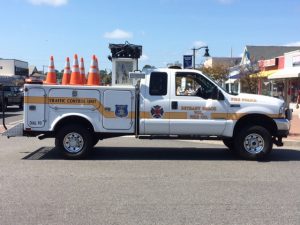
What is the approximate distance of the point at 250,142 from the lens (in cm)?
1102

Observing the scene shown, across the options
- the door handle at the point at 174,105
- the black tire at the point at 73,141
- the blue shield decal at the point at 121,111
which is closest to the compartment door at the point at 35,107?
the black tire at the point at 73,141

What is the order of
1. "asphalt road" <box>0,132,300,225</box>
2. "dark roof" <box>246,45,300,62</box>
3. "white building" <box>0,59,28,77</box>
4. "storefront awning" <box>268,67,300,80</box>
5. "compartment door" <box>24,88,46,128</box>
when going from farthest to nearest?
"white building" <box>0,59,28,77</box>
"dark roof" <box>246,45,300,62</box>
"storefront awning" <box>268,67,300,80</box>
"compartment door" <box>24,88,46,128</box>
"asphalt road" <box>0,132,300,225</box>

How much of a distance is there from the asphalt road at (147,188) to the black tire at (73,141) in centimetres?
24

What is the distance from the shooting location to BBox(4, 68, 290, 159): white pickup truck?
10.8m

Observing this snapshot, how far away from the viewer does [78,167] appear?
9.81m

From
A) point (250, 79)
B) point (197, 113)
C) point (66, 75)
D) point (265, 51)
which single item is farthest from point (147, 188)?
point (265, 51)

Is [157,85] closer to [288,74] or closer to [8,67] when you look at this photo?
[288,74]

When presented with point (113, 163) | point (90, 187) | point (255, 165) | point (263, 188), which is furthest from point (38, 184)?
point (255, 165)

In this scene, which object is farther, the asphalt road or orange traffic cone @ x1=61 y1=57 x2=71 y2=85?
orange traffic cone @ x1=61 y1=57 x2=71 y2=85

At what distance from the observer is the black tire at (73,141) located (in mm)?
10773

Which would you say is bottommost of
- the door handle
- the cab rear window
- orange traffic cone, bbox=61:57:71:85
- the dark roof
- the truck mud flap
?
the truck mud flap

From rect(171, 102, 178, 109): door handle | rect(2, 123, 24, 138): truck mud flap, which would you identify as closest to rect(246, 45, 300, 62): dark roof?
rect(171, 102, 178, 109): door handle

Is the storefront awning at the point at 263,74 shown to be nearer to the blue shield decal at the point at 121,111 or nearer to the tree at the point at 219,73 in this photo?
the tree at the point at 219,73

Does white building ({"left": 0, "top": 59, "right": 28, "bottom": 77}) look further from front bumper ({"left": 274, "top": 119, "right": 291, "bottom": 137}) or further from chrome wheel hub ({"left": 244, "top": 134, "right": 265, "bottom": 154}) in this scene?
front bumper ({"left": 274, "top": 119, "right": 291, "bottom": 137})
